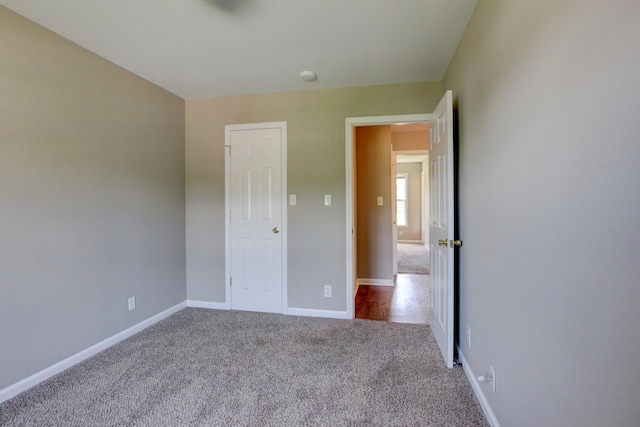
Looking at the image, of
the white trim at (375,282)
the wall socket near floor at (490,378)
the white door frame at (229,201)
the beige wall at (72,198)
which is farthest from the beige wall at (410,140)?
the wall socket near floor at (490,378)

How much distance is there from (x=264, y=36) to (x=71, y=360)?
9.17 feet

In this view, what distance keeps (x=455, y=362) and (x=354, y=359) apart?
2.47 feet

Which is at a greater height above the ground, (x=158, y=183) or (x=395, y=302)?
(x=158, y=183)

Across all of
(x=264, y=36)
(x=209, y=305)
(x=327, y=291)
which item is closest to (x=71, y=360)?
(x=209, y=305)

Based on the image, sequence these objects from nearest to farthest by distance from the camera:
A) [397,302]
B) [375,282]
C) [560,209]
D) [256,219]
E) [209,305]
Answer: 1. [560,209]
2. [256,219]
3. [209,305]
4. [397,302]
5. [375,282]

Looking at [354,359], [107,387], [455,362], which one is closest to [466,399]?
[455,362]

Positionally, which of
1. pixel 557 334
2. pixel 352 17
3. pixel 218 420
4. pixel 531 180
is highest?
pixel 352 17

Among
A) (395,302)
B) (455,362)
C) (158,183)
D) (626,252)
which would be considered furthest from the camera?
(395,302)

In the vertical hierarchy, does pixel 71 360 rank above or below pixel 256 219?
below

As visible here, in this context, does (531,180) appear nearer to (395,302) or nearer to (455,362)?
(455,362)

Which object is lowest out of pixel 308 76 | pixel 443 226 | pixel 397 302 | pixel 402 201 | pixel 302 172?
pixel 397 302

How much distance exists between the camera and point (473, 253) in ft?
6.28

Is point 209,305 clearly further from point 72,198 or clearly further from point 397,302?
point 397,302

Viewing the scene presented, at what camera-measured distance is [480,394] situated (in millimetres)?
1752
